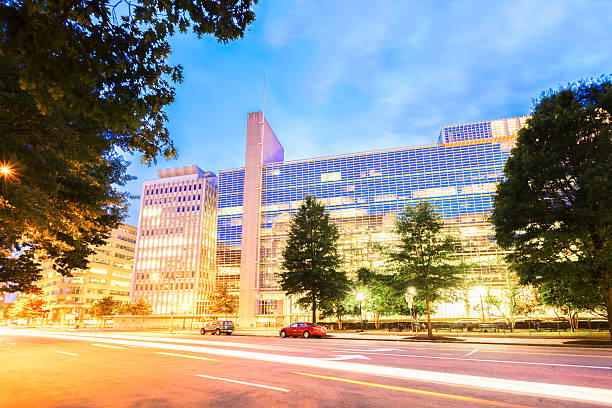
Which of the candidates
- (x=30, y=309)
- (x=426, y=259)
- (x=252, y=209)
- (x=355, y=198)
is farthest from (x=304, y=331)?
(x=30, y=309)

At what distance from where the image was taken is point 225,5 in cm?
610

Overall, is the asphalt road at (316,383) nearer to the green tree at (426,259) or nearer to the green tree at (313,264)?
the green tree at (426,259)

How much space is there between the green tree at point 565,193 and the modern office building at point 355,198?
1815 inches

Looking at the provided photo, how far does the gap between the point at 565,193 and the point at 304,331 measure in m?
23.9

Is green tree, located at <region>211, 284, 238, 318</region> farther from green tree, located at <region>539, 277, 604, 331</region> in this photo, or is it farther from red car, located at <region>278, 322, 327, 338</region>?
green tree, located at <region>539, 277, 604, 331</region>

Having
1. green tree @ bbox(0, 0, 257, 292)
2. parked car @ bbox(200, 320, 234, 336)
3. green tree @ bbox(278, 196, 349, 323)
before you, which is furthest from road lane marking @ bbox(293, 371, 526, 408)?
parked car @ bbox(200, 320, 234, 336)

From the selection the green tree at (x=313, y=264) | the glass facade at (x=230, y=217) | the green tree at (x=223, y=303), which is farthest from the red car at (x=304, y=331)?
the glass facade at (x=230, y=217)

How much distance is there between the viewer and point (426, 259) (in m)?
30.5

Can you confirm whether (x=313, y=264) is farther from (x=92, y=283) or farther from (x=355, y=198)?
(x=92, y=283)

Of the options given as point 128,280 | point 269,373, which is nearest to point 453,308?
point 269,373

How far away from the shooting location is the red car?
30.9 m

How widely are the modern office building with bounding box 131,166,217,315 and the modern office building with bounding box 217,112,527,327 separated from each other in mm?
31839

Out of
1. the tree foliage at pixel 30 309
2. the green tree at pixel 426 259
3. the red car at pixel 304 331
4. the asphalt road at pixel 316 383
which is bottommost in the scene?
the tree foliage at pixel 30 309

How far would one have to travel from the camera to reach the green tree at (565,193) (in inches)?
827
